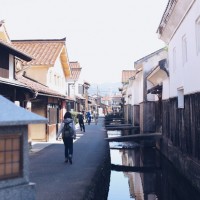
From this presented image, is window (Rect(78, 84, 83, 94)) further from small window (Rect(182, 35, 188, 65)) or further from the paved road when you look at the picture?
small window (Rect(182, 35, 188, 65))

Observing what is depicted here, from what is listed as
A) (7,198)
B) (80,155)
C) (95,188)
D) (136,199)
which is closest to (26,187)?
(7,198)

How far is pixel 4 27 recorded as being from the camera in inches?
625

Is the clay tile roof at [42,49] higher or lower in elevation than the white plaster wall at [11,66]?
higher

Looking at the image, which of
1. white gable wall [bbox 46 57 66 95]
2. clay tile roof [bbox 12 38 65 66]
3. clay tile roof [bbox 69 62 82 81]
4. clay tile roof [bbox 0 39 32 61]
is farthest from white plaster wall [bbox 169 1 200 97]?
clay tile roof [bbox 69 62 82 81]

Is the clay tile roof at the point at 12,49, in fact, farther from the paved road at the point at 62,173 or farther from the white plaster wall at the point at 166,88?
the white plaster wall at the point at 166,88

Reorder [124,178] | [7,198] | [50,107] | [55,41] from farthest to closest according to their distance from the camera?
1. [55,41]
2. [50,107]
3. [124,178]
4. [7,198]

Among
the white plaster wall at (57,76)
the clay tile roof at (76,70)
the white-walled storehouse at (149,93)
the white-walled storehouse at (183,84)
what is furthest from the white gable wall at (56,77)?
the clay tile roof at (76,70)

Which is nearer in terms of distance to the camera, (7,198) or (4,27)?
(7,198)

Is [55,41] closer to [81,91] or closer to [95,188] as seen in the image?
[95,188]

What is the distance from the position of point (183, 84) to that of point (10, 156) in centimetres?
870

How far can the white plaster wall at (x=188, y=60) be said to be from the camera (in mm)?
10172

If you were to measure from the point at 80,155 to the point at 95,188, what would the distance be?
5.03 meters

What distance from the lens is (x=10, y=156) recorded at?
17.6 feet

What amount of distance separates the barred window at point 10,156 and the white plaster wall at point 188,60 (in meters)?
6.47
